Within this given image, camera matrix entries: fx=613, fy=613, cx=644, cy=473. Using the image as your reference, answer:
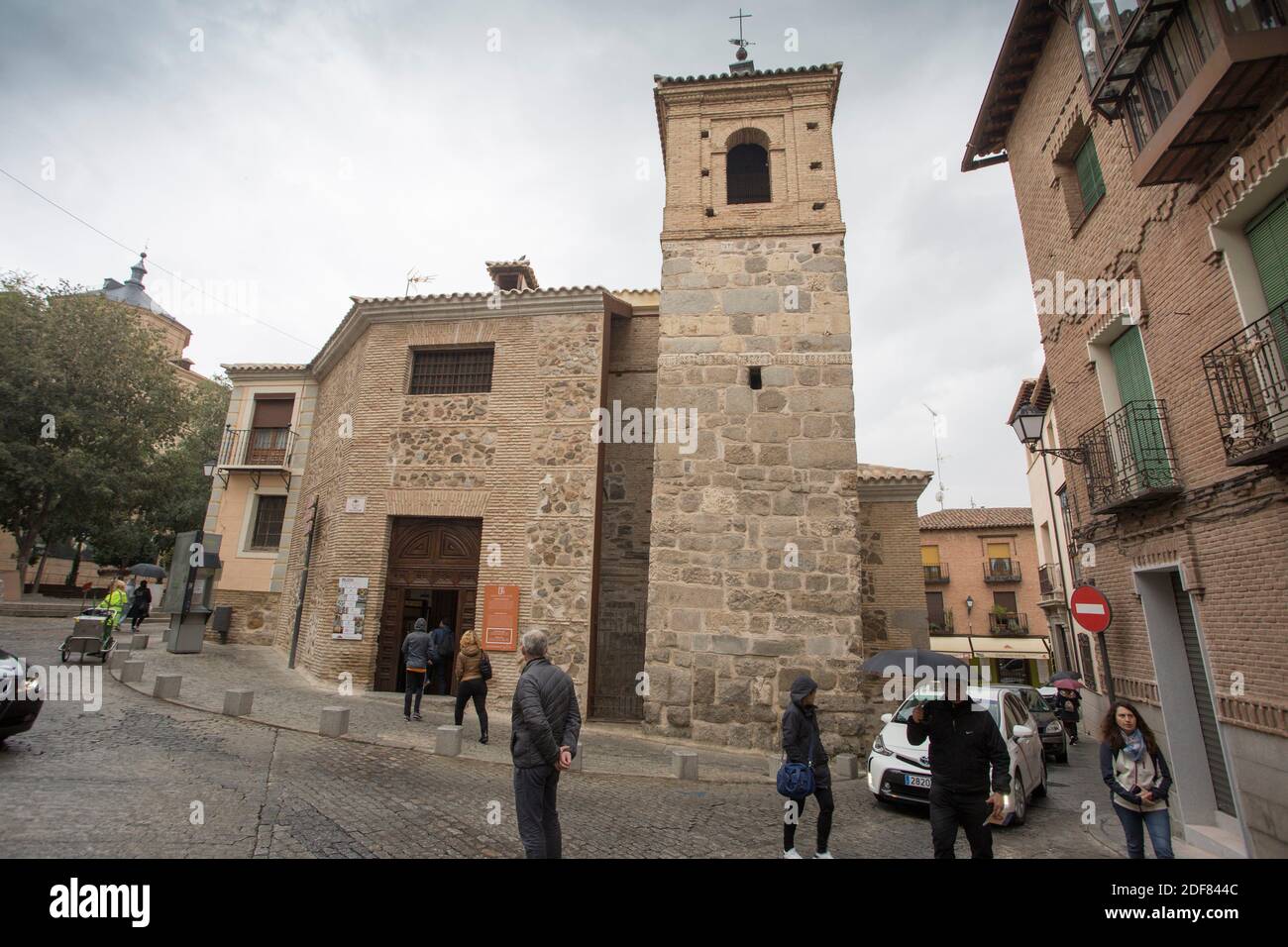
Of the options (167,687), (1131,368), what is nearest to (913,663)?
(1131,368)

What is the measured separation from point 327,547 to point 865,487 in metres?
11.8

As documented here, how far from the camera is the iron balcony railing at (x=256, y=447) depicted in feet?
53.3

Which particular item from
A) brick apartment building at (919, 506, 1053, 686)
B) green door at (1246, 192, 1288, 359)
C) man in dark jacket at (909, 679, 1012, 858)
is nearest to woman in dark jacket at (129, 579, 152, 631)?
man in dark jacket at (909, 679, 1012, 858)

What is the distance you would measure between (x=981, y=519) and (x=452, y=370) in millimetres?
27202

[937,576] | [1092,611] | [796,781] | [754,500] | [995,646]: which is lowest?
[796,781]

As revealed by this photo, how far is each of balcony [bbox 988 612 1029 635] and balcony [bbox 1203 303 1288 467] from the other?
81.9 feet

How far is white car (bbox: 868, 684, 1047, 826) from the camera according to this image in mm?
6832

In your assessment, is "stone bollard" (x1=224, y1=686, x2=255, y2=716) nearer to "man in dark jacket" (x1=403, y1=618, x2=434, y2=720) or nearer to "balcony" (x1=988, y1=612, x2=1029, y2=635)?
"man in dark jacket" (x1=403, y1=618, x2=434, y2=720)

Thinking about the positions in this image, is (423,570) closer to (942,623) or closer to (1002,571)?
(942,623)

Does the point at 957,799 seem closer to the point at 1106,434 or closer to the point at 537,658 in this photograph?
the point at 537,658

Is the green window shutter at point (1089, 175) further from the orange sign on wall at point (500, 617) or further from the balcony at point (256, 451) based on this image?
the balcony at point (256, 451)

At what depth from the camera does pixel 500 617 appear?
36.8 feet

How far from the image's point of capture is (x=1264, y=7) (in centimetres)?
548
